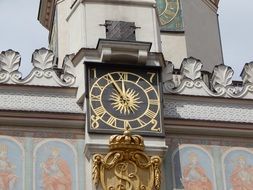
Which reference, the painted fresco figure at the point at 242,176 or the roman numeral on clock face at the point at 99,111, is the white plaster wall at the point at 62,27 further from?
the painted fresco figure at the point at 242,176

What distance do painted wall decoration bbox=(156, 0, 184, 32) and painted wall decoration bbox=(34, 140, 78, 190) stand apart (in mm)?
2917

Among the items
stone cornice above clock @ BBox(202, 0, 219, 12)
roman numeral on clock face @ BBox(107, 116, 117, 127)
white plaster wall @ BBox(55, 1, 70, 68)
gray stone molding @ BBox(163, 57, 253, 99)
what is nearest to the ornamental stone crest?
roman numeral on clock face @ BBox(107, 116, 117, 127)

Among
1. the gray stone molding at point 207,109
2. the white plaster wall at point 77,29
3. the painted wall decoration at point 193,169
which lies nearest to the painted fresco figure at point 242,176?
the painted wall decoration at point 193,169

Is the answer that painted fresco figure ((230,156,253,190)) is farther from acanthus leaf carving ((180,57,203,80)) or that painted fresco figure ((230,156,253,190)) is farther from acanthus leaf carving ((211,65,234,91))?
acanthus leaf carving ((180,57,203,80))

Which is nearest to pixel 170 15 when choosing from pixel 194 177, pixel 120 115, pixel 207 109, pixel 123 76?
pixel 207 109

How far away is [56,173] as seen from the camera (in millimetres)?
10320

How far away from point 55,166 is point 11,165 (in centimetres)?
40

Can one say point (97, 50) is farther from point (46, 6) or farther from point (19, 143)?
point (46, 6)

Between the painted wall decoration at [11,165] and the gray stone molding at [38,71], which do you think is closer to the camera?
the painted wall decoration at [11,165]

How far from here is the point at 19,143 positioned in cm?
1044

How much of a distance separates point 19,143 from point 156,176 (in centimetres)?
129

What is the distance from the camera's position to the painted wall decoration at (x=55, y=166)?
10.2 m

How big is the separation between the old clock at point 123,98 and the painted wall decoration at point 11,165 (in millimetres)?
712

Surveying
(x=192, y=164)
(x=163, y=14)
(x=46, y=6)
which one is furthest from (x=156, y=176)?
(x=46, y=6)
